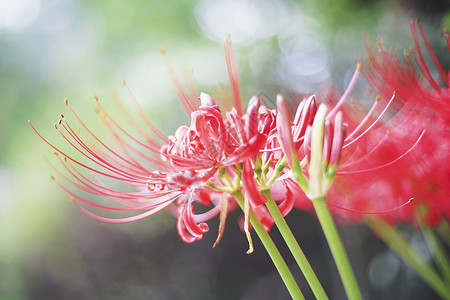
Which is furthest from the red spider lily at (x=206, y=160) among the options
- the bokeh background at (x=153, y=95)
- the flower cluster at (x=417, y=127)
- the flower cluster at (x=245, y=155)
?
the bokeh background at (x=153, y=95)

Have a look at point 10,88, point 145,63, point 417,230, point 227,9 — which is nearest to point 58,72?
point 10,88

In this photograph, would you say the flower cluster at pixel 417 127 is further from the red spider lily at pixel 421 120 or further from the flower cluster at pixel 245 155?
the flower cluster at pixel 245 155

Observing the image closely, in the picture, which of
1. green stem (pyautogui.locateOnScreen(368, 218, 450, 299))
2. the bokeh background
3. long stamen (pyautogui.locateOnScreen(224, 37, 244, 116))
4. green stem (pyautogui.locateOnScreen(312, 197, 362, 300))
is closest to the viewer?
green stem (pyautogui.locateOnScreen(312, 197, 362, 300))

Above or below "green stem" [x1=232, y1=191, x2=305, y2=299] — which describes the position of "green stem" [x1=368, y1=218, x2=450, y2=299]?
below

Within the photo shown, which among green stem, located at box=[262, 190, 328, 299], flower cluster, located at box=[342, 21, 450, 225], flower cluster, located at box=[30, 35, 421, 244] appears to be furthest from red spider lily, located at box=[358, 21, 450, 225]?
green stem, located at box=[262, 190, 328, 299]

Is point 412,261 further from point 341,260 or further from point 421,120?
point 341,260

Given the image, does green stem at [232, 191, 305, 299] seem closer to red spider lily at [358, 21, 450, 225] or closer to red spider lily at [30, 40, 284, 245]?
red spider lily at [30, 40, 284, 245]
